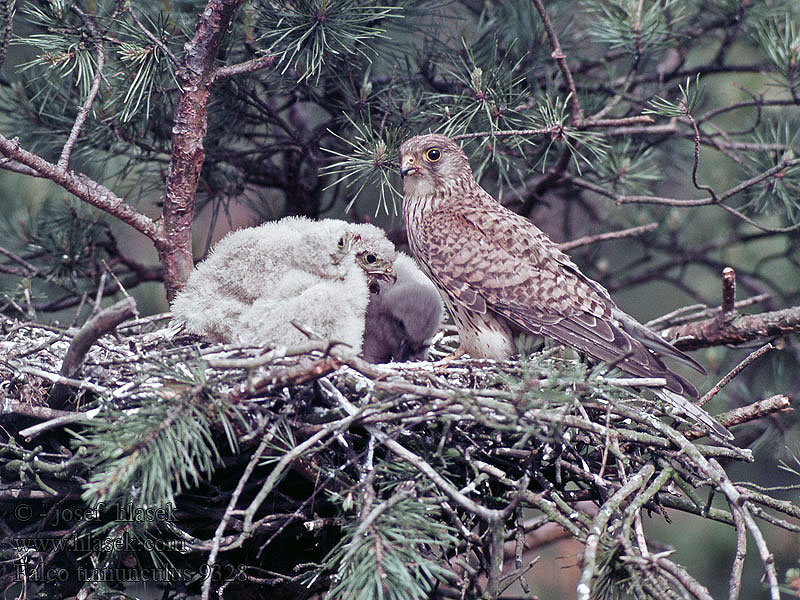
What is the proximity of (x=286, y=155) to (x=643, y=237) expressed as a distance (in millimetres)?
2022

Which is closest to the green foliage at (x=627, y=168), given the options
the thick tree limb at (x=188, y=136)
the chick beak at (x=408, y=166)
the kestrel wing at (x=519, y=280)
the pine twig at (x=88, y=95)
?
the kestrel wing at (x=519, y=280)

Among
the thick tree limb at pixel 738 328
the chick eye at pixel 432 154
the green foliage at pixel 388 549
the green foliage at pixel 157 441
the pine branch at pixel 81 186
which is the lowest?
the green foliage at pixel 388 549

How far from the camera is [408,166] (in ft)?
10.6

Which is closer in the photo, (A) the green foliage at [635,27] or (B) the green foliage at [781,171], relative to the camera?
(A) the green foliage at [635,27]

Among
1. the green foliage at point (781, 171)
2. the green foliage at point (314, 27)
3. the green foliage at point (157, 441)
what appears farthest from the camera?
the green foliage at point (781, 171)

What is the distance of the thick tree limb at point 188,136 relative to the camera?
8.74 feet

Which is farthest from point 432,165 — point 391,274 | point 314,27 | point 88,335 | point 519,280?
point 88,335

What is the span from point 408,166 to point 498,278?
60 centimetres

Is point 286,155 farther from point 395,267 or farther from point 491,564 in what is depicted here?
point 491,564

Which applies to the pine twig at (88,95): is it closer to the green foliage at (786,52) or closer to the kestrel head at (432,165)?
the kestrel head at (432,165)

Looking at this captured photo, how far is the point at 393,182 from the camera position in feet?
12.6

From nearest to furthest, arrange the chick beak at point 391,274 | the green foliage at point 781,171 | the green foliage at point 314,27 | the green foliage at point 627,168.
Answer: the green foliage at point 314,27
the chick beak at point 391,274
the green foliage at point 781,171
the green foliage at point 627,168

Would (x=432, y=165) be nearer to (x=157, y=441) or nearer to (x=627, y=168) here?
(x=627, y=168)

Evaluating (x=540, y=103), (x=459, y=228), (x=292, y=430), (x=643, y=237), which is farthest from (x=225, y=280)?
(x=643, y=237)
